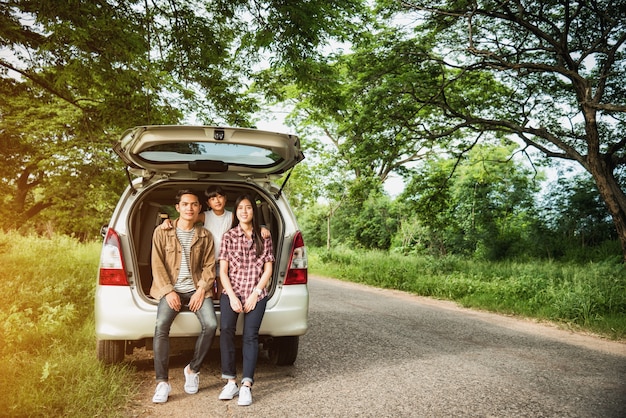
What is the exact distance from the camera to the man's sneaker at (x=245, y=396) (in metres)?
3.59

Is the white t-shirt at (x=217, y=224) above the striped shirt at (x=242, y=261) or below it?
above

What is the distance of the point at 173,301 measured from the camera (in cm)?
382

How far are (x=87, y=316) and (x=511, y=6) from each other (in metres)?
13.6

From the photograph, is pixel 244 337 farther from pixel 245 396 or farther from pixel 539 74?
pixel 539 74

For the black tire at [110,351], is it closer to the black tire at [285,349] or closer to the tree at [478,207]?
the black tire at [285,349]

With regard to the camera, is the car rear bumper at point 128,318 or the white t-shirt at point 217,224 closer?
the car rear bumper at point 128,318

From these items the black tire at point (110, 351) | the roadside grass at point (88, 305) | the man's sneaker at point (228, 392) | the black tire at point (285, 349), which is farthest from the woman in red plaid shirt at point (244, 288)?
the black tire at point (110, 351)

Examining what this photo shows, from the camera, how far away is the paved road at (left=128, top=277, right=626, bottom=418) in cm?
352

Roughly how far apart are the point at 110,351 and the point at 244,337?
1229 mm

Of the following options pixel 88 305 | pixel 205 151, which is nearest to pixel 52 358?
pixel 205 151

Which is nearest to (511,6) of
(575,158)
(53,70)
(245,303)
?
(575,158)

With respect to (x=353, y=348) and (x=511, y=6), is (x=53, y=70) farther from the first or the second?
(x=511, y=6)

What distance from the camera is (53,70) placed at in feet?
25.6

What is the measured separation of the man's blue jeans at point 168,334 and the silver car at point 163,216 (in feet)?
0.27
